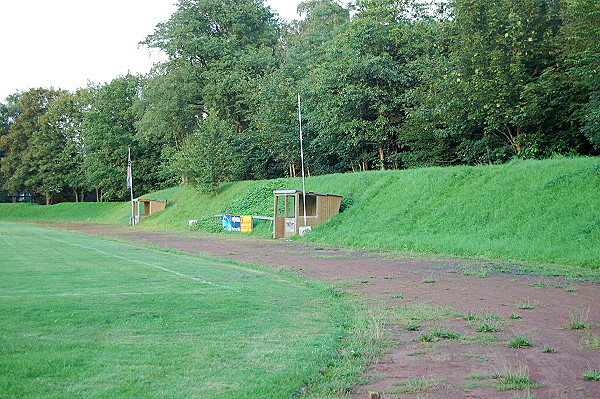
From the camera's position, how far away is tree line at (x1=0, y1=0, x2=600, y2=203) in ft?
90.0

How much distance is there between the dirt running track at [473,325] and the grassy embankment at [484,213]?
2.67 m

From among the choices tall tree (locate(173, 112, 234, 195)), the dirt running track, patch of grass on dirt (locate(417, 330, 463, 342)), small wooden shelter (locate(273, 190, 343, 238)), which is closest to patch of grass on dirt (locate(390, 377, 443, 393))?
the dirt running track

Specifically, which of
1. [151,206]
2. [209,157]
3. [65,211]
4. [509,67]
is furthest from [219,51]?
[509,67]

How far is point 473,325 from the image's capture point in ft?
27.1

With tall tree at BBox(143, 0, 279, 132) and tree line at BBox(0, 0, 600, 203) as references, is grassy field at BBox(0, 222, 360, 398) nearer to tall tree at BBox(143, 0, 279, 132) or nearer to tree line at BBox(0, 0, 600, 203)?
tree line at BBox(0, 0, 600, 203)

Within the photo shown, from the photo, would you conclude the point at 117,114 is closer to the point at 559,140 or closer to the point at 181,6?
the point at 181,6

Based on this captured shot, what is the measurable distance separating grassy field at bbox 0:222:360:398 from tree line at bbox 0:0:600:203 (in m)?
19.7

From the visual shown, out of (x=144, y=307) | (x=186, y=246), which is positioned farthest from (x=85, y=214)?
(x=144, y=307)

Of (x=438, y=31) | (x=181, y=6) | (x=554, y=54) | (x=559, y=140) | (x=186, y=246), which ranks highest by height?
(x=181, y=6)

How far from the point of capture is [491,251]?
1819cm

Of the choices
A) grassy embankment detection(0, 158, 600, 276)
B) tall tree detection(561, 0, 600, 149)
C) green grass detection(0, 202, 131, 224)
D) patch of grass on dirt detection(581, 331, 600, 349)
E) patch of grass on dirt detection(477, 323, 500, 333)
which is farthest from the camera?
green grass detection(0, 202, 131, 224)

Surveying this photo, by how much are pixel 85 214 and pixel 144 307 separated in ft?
191

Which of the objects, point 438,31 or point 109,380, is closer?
point 109,380

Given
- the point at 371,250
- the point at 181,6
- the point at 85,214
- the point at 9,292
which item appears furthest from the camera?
the point at 85,214
